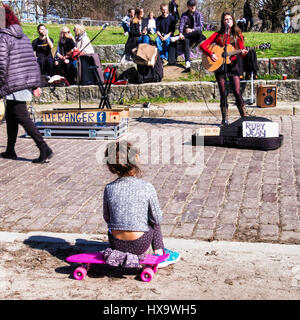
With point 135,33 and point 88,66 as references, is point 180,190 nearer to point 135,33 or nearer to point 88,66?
point 88,66

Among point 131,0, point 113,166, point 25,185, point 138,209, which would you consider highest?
point 131,0

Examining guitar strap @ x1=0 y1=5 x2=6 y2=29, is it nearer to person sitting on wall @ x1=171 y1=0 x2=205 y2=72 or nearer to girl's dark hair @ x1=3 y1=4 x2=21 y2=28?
girl's dark hair @ x1=3 y1=4 x2=21 y2=28

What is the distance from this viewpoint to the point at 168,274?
394 centimetres

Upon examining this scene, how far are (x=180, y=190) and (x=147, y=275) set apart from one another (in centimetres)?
224

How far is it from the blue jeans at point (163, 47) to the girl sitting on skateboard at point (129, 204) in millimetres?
10145

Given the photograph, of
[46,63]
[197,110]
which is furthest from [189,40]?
[46,63]

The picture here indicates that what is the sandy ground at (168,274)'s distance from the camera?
361cm

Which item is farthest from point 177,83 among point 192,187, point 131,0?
point 131,0

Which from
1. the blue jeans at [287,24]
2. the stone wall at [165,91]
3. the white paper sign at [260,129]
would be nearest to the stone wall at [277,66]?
the stone wall at [165,91]

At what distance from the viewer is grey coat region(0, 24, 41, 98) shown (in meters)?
6.89

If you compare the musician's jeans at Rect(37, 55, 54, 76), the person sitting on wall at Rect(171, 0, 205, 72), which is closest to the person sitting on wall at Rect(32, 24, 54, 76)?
the musician's jeans at Rect(37, 55, 54, 76)

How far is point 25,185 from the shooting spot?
6.39 m

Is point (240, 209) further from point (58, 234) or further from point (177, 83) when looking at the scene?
point (177, 83)

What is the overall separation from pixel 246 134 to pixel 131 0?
3684 cm
